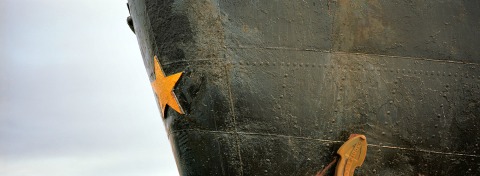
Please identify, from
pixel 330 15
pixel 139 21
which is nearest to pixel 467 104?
pixel 330 15

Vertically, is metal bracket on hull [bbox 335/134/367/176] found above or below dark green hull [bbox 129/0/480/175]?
below

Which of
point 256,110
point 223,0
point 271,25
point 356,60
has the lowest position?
point 256,110

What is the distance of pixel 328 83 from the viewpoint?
3.84m

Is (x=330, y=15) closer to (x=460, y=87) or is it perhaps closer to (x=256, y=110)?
(x=256, y=110)

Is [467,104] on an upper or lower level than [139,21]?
lower

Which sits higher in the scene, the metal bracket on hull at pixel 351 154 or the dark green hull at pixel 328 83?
the dark green hull at pixel 328 83

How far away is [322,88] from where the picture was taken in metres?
3.84

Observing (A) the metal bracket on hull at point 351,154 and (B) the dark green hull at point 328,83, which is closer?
(A) the metal bracket on hull at point 351,154

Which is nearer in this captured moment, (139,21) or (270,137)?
(270,137)

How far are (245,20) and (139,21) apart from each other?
1153 mm

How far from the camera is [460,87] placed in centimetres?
398

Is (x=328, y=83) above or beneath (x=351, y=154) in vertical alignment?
above

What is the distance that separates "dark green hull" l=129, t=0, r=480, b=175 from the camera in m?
3.85

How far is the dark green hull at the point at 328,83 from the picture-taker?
3.85 meters
